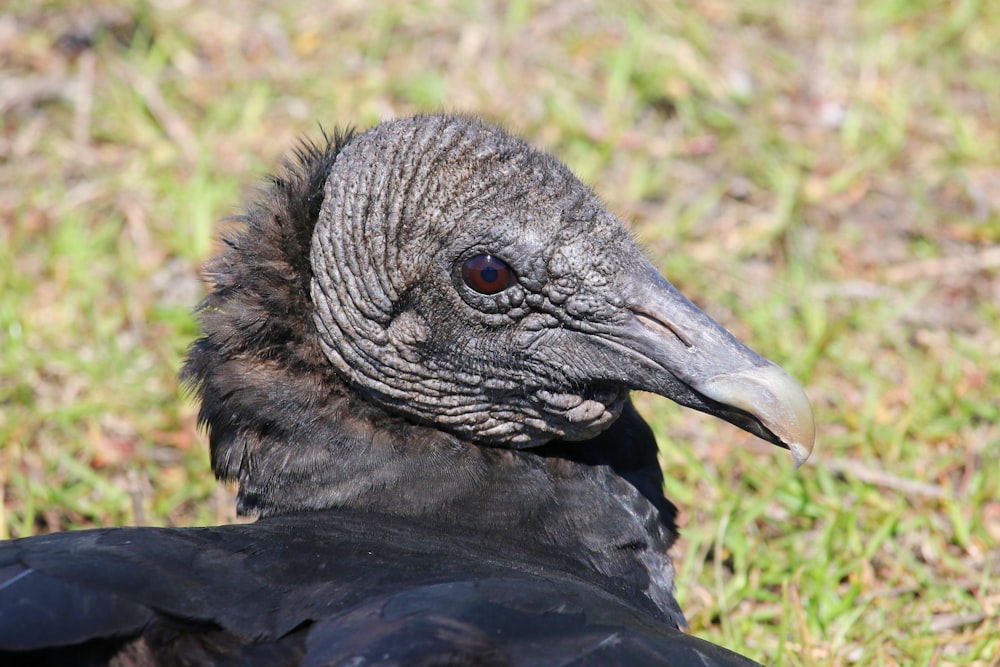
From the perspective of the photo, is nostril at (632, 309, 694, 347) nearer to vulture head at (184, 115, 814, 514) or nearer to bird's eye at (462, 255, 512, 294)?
vulture head at (184, 115, 814, 514)

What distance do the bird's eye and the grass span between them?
1.26m

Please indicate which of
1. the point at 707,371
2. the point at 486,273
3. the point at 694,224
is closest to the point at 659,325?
the point at 707,371

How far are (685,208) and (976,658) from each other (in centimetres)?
284

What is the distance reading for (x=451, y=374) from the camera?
11.1ft

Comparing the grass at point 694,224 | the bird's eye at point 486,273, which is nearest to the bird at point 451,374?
the bird's eye at point 486,273

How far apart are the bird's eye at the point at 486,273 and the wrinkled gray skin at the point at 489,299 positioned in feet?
0.07

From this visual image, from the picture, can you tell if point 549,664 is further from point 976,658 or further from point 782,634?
point 976,658

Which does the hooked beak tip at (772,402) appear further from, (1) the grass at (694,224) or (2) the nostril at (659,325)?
(1) the grass at (694,224)

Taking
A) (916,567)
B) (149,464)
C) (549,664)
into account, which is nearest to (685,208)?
(916,567)

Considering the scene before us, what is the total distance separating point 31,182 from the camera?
6191 mm

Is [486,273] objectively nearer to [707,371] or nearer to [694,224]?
[707,371]

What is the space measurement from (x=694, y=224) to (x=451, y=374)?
9.85 ft

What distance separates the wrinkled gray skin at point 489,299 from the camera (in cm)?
326

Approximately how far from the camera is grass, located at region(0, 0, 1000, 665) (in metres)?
4.55
